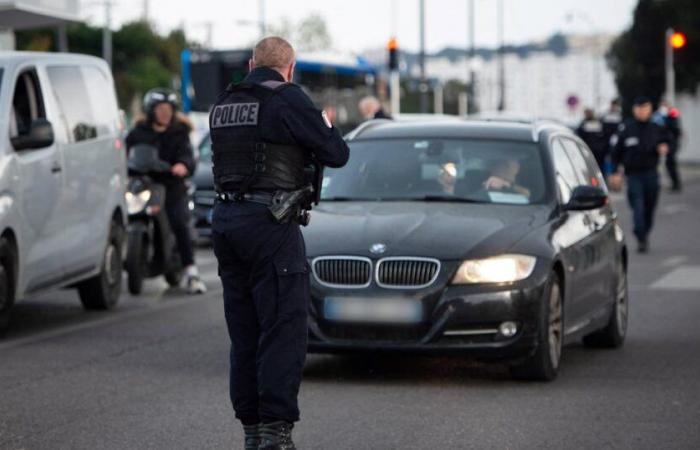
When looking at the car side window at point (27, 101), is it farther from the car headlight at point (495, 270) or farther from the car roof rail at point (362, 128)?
the car headlight at point (495, 270)

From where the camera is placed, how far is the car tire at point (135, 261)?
53.4 ft

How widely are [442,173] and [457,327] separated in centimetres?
164

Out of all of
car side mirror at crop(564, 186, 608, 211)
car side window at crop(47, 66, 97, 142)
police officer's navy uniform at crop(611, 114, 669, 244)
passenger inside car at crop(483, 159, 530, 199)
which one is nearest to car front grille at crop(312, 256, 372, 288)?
passenger inside car at crop(483, 159, 530, 199)

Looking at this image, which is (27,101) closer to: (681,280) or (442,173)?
(442,173)

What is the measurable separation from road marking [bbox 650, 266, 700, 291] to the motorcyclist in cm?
433

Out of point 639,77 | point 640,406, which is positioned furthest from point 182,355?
point 639,77

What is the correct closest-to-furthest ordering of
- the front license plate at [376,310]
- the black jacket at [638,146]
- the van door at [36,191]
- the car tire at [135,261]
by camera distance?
1. the front license plate at [376,310]
2. the van door at [36,191]
3. the car tire at [135,261]
4. the black jacket at [638,146]

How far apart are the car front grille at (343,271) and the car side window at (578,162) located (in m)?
2.51

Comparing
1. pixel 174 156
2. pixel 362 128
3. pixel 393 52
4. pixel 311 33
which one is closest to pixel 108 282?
pixel 174 156

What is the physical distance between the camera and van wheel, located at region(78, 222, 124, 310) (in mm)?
14933

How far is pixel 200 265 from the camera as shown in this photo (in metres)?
20.5

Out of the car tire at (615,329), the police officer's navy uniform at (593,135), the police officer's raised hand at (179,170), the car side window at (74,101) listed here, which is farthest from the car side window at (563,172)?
the police officer's navy uniform at (593,135)

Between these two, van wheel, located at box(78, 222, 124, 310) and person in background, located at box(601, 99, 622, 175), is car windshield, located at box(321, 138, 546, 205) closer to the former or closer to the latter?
van wheel, located at box(78, 222, 124, 310)

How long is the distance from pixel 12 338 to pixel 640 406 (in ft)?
17.1
